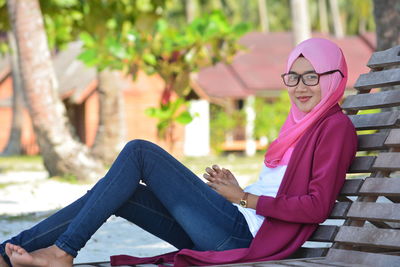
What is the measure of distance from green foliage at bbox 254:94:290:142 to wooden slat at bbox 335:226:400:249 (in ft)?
63.7

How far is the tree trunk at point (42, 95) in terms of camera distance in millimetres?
13773

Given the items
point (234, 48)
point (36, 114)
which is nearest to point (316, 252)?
point (36, 114)

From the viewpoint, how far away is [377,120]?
4242 millimetres

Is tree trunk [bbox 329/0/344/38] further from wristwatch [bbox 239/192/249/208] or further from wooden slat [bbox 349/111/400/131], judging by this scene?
wristwatch [bbox 239/192/249/208]

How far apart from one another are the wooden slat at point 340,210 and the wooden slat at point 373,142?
0.28 m

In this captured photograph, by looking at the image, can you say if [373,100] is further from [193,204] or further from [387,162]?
[193,204]

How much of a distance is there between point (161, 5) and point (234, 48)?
1.77 meters

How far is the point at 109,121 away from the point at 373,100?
14.1 metres

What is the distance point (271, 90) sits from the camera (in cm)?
3247

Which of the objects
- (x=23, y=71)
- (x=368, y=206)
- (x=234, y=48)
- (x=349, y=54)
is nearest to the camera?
(x=368, y=206)

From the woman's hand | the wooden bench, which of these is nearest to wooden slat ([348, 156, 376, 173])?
the wooden bench

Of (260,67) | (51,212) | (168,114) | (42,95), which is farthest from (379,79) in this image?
(260,67)

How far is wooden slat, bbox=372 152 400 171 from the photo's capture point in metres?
4.00

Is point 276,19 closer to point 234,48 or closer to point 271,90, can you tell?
point 271,90
